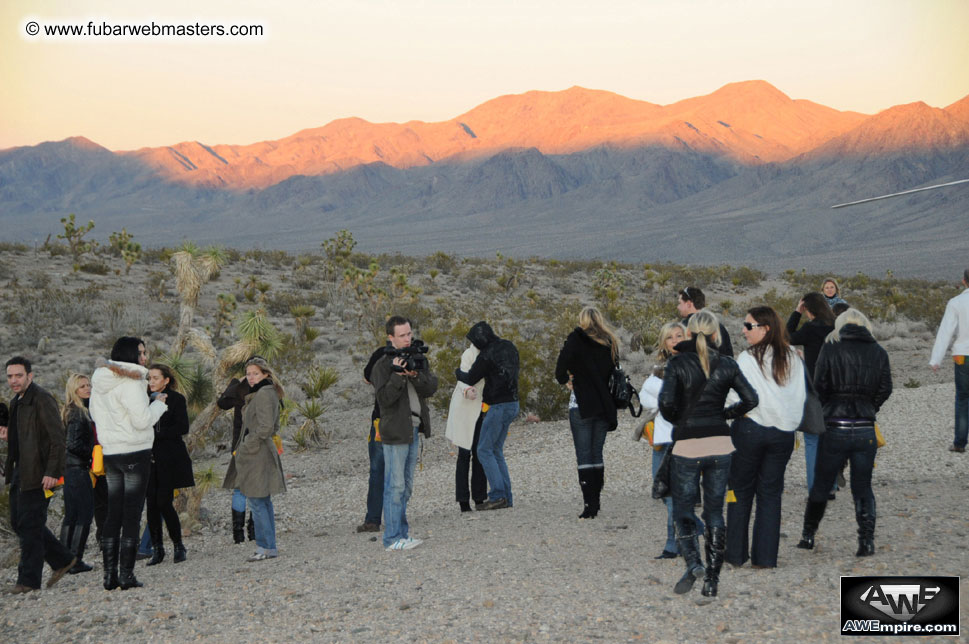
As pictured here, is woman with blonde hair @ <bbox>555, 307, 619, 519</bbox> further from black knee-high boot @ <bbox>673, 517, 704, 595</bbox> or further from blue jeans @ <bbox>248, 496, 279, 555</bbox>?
blue jeans @ <bbox>248, 496, 279, 555</bbox>

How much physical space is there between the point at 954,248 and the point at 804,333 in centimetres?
9137

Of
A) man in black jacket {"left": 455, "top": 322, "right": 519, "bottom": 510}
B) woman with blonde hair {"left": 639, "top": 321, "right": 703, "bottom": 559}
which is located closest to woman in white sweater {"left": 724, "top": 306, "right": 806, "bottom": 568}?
woman with blonde hair {"left": 639, "top": 321, "right": 703, "bottom": 559}

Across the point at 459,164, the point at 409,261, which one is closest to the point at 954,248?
the point at 409,261

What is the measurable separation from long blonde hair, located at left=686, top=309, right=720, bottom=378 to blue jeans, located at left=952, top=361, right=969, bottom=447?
16.5 feet

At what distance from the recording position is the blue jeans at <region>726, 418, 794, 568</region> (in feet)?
17.0

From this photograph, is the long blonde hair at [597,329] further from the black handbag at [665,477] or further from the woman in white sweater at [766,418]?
the black handbag at [665,477]

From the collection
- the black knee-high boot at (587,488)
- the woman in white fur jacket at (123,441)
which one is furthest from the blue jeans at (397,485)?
the woman in white fur jacket at (123,441)

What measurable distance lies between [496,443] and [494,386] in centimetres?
57

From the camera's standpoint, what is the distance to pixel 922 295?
39844mm

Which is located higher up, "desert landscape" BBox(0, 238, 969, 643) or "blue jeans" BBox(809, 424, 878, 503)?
"blue jeans" BBox(809, 424, 878, 503)

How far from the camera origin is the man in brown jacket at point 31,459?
598 centimetres

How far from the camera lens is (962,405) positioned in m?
8.86

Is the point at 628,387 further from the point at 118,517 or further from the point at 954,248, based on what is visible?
the point at 954,248

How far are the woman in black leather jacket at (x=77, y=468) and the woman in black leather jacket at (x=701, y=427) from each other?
4231mm
